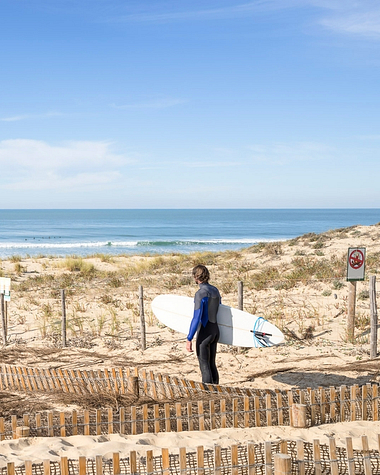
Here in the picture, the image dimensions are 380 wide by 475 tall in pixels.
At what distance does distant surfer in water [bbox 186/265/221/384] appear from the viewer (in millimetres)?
6113

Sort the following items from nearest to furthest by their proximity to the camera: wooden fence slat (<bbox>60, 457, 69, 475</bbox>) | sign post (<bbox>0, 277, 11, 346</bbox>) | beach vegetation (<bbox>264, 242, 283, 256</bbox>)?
wooden fence slat (<bbox>60, 457, 69, 475</bbox>)
sign post (<bbox>0, 277, 11, 346</bbox>)
beach vegetation (<bbox>264, 242, 283, 256</bbox>)

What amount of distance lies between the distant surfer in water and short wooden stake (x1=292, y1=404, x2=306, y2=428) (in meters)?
1.48

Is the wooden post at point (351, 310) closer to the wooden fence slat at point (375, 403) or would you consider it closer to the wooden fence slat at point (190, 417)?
the wooden fence slat at point (375, 403)

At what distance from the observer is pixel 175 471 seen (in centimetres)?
383

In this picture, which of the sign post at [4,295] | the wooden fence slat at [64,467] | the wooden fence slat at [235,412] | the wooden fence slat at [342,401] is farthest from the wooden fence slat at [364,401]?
the sign post at [4,295]

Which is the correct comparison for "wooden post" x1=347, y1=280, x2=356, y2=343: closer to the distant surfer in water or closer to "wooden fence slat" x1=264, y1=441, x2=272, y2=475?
the distant surfer in water

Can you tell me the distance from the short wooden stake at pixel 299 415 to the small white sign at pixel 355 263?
481 centimetres

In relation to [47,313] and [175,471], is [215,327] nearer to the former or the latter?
[175,471]

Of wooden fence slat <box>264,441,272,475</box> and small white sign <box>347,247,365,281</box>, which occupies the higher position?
small white sign <box>347,247,365,281</box>

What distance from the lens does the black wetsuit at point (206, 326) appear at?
20.1 ft

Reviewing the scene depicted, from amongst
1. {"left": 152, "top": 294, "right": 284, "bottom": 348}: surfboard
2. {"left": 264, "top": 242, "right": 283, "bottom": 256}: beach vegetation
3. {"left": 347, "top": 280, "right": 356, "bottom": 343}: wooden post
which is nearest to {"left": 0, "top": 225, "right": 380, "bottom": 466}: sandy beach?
{"left": 347, "top": 280, "right": 356, "bottom": 343}: wooden post

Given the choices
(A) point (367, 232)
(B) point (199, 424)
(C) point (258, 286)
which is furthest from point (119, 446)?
(A) point (367, 232)

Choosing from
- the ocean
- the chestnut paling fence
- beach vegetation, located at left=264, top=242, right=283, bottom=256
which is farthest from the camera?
the ocean

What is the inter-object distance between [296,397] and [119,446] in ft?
6.24
